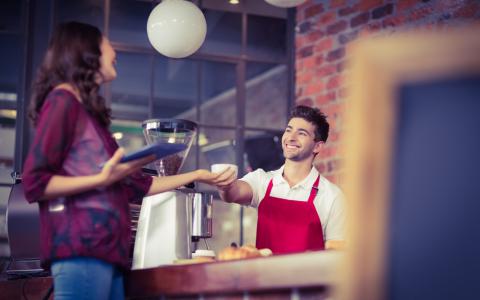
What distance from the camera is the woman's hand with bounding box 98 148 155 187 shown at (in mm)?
1521

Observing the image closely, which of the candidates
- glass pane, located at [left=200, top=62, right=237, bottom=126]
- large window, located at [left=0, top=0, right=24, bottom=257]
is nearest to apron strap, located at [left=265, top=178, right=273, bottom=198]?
large window, located at [left=0, top=0, right=24, bottom=257]

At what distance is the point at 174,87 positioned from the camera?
8.68 m

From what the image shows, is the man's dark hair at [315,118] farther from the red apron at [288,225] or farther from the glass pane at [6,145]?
the glass pane at [6,145]

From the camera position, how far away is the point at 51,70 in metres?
1.63

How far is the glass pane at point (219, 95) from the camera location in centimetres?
739

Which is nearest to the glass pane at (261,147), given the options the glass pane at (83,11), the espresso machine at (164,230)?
the glass pane at (83,11)

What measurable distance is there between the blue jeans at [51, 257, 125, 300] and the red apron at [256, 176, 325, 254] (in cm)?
122

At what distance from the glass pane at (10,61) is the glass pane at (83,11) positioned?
30 centimetres

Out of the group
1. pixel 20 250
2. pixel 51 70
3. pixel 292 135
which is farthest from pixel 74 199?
pixel 292 135

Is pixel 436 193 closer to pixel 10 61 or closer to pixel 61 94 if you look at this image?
pixel 61 94

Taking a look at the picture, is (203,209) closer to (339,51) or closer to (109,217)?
(109,217)

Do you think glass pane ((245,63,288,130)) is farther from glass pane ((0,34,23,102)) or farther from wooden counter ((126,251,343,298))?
wooden counter ((126,251,343,298))

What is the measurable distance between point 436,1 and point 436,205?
2612 millimetres

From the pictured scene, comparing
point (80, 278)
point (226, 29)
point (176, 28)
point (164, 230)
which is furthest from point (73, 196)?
point (226, 29)
